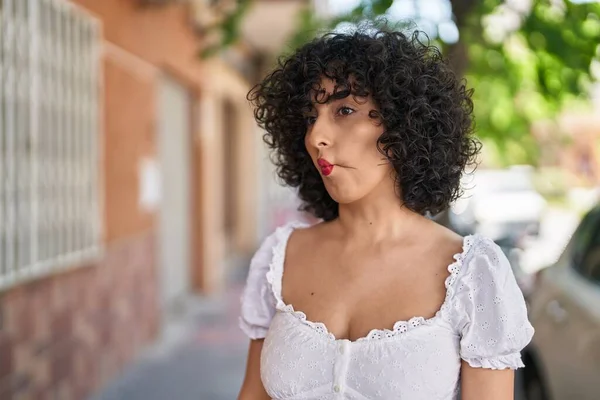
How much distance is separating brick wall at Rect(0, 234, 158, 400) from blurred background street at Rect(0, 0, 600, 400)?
16 millimetres

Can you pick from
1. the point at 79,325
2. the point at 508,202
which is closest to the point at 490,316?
the point at 79,325

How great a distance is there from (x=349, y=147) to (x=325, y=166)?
0.23ft

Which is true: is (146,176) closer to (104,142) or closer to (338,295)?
(104,142)

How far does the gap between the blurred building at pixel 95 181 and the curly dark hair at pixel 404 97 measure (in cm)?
285

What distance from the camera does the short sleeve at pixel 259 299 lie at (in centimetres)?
212

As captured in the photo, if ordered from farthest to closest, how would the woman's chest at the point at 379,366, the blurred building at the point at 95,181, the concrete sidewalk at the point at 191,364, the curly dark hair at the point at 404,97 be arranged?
the concrete sidewalk at the point at 191,364 < the blurred building at the point at 95,181 < the curly dark hair at the point at 404,97 < the woman's chest at the point at 379,366

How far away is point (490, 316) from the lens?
174 centimetres

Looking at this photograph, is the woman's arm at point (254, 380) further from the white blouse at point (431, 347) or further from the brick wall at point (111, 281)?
the brick wall at point (111, 281)

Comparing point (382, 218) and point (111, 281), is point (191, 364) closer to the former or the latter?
point (111, 281)

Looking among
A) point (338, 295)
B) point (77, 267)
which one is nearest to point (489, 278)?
point (338, 295)

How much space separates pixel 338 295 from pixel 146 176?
5707 millimetres

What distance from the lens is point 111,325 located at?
631cm

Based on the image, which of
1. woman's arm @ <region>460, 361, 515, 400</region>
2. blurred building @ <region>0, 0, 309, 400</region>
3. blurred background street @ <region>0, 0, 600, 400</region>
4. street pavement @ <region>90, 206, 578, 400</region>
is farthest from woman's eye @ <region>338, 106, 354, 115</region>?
street pavement @ <region>90, 206, 578, 400</region>

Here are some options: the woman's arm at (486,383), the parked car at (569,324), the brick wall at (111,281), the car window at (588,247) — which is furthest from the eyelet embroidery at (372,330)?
the brick wall at (111,281)
